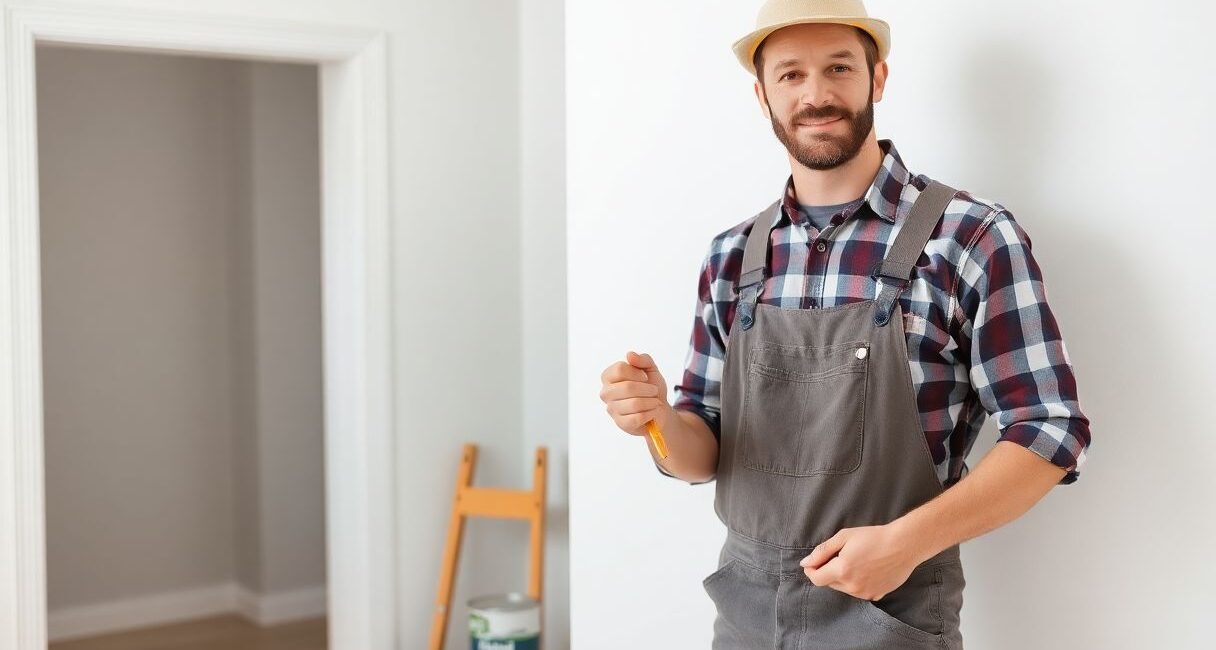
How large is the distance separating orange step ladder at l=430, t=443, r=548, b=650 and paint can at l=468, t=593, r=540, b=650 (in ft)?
0.22

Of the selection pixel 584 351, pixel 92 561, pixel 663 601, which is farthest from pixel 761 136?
pixel 92 561

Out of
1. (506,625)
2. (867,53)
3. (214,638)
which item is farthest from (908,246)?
(214,638)

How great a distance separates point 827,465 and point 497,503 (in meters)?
2.38

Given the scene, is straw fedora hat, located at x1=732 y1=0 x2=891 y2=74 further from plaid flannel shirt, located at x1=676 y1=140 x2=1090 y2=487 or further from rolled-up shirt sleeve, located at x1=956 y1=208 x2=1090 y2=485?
rolled-up shirt sleeve, located at x1=956 y1=208 x2=1090 y2=485

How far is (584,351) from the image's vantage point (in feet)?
8.43

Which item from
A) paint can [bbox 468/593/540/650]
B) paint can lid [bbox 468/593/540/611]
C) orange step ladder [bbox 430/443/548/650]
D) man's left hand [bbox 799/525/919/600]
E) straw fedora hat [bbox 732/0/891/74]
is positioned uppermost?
straw fedora hat [bbox 732/0/891/74]

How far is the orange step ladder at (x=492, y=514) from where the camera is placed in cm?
379

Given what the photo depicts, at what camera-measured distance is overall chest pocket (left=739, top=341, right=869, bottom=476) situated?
153cm

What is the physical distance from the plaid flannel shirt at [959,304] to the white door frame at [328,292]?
226 centimetres

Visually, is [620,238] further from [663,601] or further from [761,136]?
[663,601]

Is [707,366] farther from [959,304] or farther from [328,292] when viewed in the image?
[328,292]

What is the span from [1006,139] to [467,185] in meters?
2.42

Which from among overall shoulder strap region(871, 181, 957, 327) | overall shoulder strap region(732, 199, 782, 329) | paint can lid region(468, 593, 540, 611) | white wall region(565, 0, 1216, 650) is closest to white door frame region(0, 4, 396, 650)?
paint can lid region(468, 593, 540, 611)

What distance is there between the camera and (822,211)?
169cm
